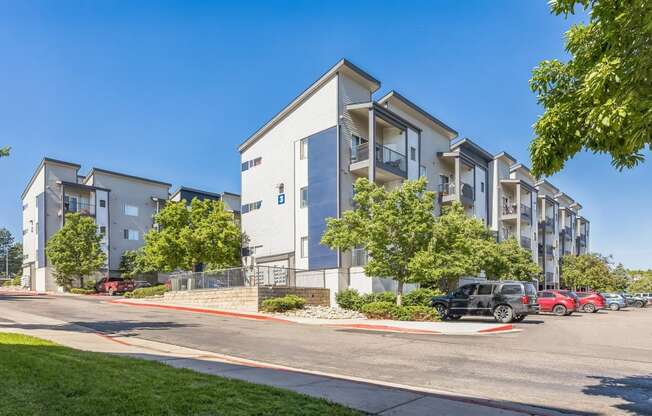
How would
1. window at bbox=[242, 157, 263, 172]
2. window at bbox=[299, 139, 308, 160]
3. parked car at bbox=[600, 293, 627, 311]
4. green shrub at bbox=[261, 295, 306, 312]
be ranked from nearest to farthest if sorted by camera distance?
green shrub at bbox=[261, 295, 306, 312] → window at bbox=[299, 139, 308, 160] → window at bbox=[242, 157, 263, 172] → parked car at bbox=[600, 293, 627, 311]

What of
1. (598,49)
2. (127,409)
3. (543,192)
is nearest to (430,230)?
(598,49)

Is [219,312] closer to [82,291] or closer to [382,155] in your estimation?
[382,155]

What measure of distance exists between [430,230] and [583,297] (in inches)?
835

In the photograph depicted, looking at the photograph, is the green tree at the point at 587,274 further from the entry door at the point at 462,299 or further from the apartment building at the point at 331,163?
the entry door at the point at 462,299

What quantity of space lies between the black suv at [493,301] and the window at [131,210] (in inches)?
1734

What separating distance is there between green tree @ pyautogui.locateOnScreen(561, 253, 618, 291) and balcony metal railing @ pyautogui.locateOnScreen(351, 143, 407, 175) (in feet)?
125

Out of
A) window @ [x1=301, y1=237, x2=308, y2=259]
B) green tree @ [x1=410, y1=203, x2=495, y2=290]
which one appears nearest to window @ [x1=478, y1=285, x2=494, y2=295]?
green tree @ [x1=410, y1=203, x2=495, y2=290]

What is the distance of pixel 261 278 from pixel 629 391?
21577mm

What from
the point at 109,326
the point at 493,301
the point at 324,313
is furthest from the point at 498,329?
the point at 109,326

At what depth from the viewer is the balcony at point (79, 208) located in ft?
172

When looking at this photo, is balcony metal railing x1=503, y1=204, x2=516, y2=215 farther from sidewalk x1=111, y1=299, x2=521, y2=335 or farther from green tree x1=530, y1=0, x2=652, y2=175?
green tree x1=530, y1=0, x2=652, y2=175

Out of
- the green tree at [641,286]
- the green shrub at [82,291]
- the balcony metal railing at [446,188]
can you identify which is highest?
the balcony metal railing at [446,188]

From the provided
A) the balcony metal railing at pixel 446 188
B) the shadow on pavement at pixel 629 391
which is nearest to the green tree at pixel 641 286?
the balcony metal railing at pixel 446 188

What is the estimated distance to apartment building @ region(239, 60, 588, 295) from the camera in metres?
29.2
